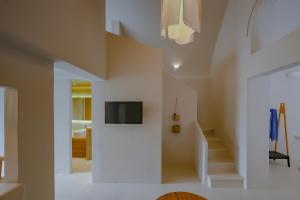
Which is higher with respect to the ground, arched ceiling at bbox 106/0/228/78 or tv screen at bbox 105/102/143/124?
arched ceiling at bbox 106/0/228/78

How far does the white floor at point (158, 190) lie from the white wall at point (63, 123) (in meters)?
0.37

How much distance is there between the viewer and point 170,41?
227 inches

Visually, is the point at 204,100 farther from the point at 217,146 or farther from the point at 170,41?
the point at 170,41

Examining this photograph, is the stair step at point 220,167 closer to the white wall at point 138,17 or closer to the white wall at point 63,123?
the white wall at point 63,123

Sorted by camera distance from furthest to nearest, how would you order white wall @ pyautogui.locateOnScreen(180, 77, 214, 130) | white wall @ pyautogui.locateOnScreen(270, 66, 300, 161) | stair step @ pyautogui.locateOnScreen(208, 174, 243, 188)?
white wall @ pyautogui.locateOnScreen(180, 77, 214, 130), white wall @ pyautogui.locateOnScreen(270, 66, 300, 161), stair step @ pyautogui.locateOnScreen(208, 174, 243, 188)

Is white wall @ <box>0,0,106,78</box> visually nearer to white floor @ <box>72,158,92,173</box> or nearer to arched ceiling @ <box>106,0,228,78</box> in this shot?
arched ceiling @ <box>106,0,228,78</box>

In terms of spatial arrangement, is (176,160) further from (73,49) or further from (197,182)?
(73,49)

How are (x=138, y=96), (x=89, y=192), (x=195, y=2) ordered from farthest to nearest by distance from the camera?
(x=138, y=96)
(x=89, y=192)
(x=195, y=2)

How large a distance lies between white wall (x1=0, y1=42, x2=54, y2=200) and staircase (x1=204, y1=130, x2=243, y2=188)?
116 inches

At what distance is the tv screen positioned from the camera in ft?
12.3

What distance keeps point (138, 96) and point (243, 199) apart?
2.65 metres

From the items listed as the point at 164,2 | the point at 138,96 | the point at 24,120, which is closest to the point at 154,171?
the point at 138,96

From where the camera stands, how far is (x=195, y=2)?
215 centimetres

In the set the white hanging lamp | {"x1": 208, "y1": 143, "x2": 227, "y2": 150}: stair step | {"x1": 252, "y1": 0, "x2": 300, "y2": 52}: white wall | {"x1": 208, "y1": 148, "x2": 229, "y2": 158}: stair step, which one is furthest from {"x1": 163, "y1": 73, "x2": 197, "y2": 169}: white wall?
the white hanging lamp
